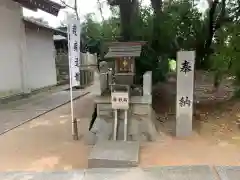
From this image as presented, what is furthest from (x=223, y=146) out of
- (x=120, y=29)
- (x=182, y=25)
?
(x=120, y=29)

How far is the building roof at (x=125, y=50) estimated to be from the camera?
6979mm

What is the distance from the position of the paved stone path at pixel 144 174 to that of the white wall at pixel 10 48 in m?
7.82

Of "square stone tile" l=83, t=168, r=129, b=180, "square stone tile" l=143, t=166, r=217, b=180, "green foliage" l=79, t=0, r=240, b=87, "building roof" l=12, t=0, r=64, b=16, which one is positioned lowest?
"square stone tile" l=83, t=168, r=129, b=180

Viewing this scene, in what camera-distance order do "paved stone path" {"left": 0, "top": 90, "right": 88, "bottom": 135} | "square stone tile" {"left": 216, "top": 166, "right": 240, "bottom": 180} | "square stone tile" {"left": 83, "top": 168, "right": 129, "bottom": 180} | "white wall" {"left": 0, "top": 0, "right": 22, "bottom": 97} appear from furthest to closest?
"white wall" {"left": 0, "top": 0, "right": 22, "bottom": 97} → "paved stone path" {"left": 0, "top": 90, "right": 88, "bottom": 135} → "square stone tile" {"left": 83, "top": 168, "right": 129, "bottom": 180} → "square stone tile" {"left": 216, "top": 166, "right": 240, "bottom": 180}

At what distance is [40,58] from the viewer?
16359 millimetres

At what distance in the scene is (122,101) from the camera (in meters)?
6.64

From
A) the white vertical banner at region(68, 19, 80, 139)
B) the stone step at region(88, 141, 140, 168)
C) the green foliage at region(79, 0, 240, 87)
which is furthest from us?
the green foliage at region(79, 0, 240, 87)

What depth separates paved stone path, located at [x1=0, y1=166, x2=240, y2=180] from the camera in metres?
4.72

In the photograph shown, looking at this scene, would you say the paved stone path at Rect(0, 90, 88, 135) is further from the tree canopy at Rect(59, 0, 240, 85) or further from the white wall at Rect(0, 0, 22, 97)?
the tree canopy at Rect(59, 0, 240, 85)

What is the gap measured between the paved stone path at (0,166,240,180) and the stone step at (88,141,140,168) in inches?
5.3

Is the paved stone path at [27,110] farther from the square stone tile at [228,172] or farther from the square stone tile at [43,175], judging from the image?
the square stone tile at [228,172]

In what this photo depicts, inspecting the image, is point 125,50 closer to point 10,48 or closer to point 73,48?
point 73,48

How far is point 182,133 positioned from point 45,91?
34.5ft

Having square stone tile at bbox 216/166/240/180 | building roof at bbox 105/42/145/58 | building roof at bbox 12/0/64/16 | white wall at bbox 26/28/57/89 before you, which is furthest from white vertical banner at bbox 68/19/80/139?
white wall at bbox 26/28/57/89
